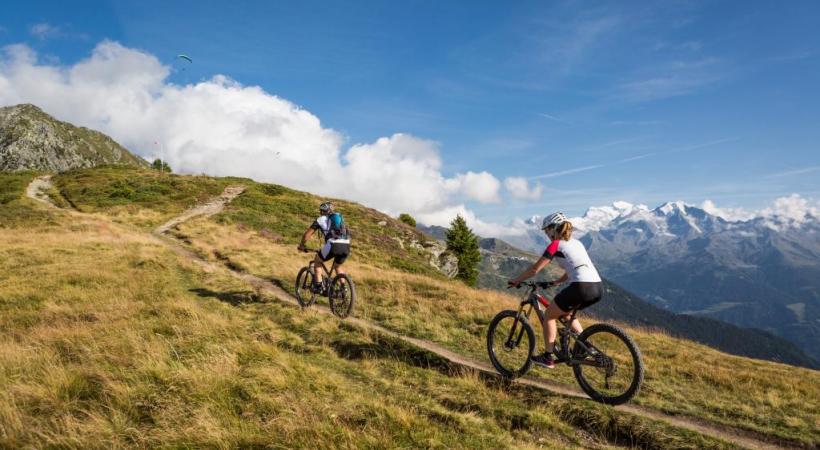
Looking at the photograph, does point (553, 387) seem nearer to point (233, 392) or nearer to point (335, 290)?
point (233, 392)

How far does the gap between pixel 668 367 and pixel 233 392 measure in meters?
10.3

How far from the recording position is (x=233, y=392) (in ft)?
20.7

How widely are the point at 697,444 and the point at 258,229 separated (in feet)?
130

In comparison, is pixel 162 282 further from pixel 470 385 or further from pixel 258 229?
pixel 258 229

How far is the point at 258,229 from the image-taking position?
134 feet

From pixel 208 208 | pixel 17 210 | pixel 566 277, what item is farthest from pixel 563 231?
pixel 208 208

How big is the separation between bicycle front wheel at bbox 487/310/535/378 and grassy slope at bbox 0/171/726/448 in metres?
0.91

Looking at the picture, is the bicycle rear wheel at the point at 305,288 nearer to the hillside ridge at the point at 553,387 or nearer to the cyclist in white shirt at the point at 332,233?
the hillside ridge at the point at 553,387

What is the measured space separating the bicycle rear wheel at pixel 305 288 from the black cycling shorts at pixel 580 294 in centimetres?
851

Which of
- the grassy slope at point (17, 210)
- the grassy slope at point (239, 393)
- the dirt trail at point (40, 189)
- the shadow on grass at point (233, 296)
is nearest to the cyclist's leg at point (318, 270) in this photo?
the grassy slope at point (239, 393)

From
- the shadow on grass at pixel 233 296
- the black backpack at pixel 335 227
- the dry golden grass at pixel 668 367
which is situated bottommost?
the shadow on grass at pixel 233 296

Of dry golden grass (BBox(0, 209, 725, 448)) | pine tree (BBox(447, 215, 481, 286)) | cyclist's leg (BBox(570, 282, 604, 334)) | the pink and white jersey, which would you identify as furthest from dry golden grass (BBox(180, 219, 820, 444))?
pine tree (BBox(447, 215, 481, 286))

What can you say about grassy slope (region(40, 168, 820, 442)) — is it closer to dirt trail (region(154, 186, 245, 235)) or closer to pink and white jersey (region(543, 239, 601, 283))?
pink and white jersey (region(543, 239, 601, 283))

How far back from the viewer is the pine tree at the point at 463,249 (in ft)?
230
